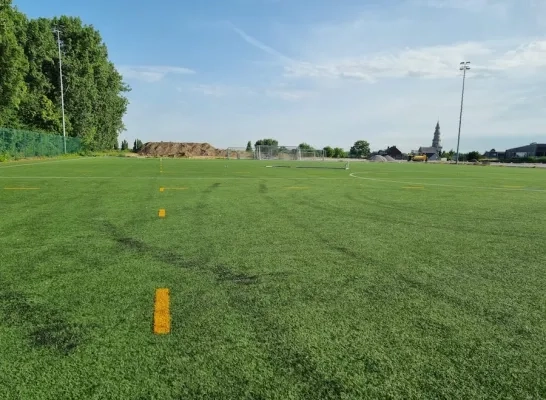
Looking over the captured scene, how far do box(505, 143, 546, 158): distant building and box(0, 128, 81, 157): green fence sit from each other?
10234 cm

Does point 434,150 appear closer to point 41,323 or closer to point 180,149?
point 180,149

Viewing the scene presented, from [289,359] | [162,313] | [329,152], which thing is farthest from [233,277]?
[329,152]

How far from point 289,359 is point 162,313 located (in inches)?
36.4

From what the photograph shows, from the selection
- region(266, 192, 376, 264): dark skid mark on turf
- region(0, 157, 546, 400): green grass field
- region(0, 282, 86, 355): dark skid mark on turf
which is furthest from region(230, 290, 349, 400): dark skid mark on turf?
region(266, 192, 376, 264): dark skid mark on turf

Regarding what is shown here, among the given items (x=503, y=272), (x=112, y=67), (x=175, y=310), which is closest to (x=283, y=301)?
(x=175, y=310)

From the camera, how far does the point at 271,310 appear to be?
104 inches

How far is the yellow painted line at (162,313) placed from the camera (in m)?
2.33

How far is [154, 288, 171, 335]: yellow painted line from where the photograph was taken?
91.7 inches

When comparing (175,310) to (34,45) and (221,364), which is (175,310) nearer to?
(221,364)

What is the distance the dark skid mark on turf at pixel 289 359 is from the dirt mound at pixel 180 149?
3319 inches

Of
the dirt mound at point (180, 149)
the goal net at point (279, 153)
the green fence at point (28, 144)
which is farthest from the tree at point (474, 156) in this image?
the green fence at point (28, 144)

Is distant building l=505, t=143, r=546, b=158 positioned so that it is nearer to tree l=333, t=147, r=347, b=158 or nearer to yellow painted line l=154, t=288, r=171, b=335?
tree l=333, t=147, r=347, b=158

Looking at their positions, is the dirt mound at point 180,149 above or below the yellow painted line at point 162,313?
above

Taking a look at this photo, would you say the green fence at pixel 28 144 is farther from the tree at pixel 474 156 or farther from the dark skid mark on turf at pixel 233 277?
the tree at pixel 474 156
